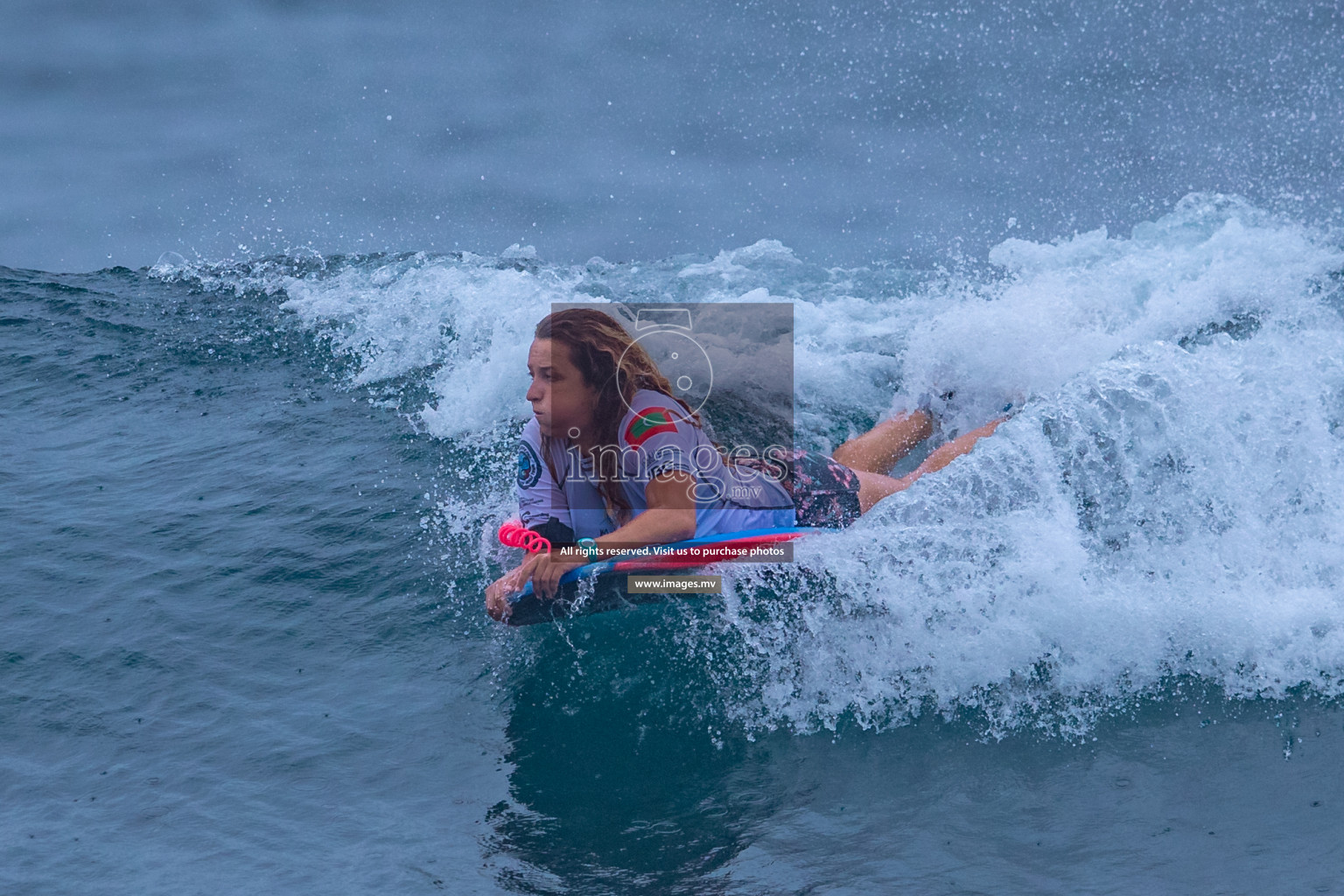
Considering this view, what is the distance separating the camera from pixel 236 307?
10.9 metres

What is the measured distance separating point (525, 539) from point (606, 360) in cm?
91

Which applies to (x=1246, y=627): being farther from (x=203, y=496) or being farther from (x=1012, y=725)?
(x=203, y=496)

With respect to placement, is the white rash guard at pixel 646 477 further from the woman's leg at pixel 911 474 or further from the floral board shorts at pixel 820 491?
the woman's leg at pixel 911 474

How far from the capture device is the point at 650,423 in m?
4.04

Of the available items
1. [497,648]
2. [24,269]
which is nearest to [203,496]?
[497,648]

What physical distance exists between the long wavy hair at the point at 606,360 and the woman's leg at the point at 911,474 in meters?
1.34

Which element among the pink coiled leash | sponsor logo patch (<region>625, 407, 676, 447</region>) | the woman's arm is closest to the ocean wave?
the woman's arm

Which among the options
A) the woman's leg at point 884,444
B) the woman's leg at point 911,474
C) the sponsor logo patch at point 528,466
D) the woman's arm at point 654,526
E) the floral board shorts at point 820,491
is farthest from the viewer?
the woman's leg at point 884,444

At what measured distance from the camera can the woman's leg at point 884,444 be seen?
585 cm

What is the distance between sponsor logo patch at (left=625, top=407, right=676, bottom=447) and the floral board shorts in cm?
93

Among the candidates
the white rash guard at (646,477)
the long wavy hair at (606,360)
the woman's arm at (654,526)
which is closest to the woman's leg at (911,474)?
the white rash guard at (646,477)

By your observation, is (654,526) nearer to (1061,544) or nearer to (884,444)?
(1061,544)

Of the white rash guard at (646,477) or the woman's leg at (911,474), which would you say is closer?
the white rash guard at (646,477)

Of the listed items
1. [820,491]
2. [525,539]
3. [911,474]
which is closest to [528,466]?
[525,539]
